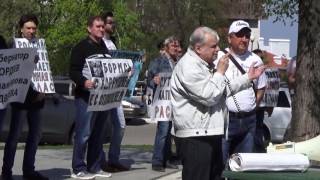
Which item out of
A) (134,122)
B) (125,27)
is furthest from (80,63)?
(125,27)

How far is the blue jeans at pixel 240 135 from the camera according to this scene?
→ 822cm

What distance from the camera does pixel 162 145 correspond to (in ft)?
35.7

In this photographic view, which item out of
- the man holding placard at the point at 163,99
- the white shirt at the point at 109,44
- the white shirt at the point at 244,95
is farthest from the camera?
the man holding placard at the point at 163,99

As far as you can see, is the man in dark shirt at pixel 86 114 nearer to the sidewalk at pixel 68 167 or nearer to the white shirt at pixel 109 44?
the sidewalk at pixel 68 167

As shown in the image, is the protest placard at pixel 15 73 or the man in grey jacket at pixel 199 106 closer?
the man in grey jacket at pixel 199 106

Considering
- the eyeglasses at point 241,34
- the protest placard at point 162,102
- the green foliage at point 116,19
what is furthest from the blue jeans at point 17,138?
the green foliage at point 116,19

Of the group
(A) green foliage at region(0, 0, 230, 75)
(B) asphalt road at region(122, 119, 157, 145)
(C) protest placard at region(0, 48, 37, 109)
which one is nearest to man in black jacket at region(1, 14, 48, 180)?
(C) protest placard at region(0, 48, 37, 109)

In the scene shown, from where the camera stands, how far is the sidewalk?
10.2 m

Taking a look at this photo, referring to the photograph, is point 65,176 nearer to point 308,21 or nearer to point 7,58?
point 7,58

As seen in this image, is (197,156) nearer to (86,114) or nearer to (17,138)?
(86,114)

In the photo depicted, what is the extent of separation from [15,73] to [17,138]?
0.76m

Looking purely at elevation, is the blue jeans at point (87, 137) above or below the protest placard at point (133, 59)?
below

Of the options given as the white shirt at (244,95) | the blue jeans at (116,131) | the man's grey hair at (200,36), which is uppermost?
the man's grey hair at (200,36)

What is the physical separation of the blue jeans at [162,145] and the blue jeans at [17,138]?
1.96m
